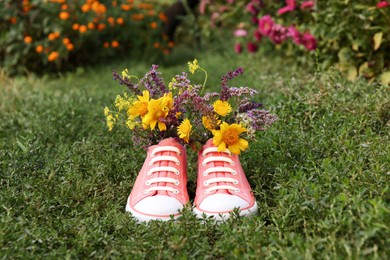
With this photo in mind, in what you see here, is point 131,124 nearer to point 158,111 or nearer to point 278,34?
point 158,111

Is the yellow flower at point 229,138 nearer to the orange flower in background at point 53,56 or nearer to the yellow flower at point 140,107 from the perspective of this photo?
the yellow flower at point 140,107

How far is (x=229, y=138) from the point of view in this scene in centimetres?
235

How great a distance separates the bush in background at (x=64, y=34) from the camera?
548cm

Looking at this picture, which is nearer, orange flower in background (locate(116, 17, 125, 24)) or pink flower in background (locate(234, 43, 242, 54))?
pink flower in background (locate(234, 43, 242, 54))

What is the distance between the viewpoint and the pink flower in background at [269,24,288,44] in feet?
15.4

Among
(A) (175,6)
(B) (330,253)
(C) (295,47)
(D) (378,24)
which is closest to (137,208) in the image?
(B) (330,253)

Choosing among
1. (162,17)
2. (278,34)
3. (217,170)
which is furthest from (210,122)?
(162,17)

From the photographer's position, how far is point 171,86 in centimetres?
253

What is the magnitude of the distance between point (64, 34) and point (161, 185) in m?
3.61

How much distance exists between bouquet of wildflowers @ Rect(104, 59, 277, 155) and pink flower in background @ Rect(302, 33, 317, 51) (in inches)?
76.0

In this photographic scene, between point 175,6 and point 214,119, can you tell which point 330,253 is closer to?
point 214,119

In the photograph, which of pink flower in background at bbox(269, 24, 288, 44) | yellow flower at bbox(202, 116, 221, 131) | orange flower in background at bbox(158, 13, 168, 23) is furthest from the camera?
orange flower in background at bbox(158, 13, 168, 23)

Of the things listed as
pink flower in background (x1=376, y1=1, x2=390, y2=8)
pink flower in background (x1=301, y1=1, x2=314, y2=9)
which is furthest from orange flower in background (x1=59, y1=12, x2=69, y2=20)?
pink flower in background (x1=376, y1=1, x2=390, y2=8)

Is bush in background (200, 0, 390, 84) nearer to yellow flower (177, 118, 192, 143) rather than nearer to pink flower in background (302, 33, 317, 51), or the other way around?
pink flower in background (302, 33, 317, 51)
